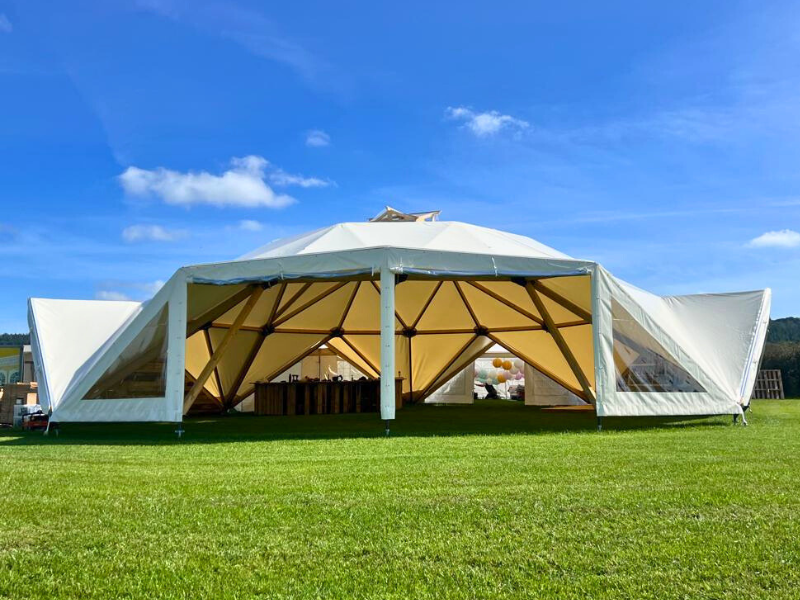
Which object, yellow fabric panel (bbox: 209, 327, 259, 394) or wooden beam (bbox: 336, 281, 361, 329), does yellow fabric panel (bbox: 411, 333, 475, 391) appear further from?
yellow fabric panel (bbox: 209, 327, 259, 394)

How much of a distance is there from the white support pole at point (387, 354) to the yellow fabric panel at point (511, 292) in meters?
7.18

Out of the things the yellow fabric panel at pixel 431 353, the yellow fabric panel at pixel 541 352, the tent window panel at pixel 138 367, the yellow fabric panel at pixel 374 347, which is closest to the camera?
the tent window panel at pixel 138 367

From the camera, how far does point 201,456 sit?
851cm

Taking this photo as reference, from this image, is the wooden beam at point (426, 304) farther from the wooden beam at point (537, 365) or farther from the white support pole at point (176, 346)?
the white support pole at point (176, 346)

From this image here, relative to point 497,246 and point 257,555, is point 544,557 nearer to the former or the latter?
point 257,555

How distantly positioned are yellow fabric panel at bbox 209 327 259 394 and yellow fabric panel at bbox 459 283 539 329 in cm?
628

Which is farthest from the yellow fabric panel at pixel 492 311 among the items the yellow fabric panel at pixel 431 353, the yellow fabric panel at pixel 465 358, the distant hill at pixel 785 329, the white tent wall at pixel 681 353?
the distant hill at pixel 785 329

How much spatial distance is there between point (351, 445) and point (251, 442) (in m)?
1.69

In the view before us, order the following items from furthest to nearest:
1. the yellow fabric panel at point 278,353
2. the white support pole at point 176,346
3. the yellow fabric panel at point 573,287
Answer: the yellow fabric panel at point 278,353 → the yellow fabric panel at point 573,287 → the white support pole at point 176,346

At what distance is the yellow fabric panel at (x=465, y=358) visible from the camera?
23500 mm

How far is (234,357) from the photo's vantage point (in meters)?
20.1

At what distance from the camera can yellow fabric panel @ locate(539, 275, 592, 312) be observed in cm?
1486

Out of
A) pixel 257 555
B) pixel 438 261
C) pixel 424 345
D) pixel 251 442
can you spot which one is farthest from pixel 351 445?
pixel 424 345

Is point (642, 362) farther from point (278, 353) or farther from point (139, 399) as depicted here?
point (278, 353)
